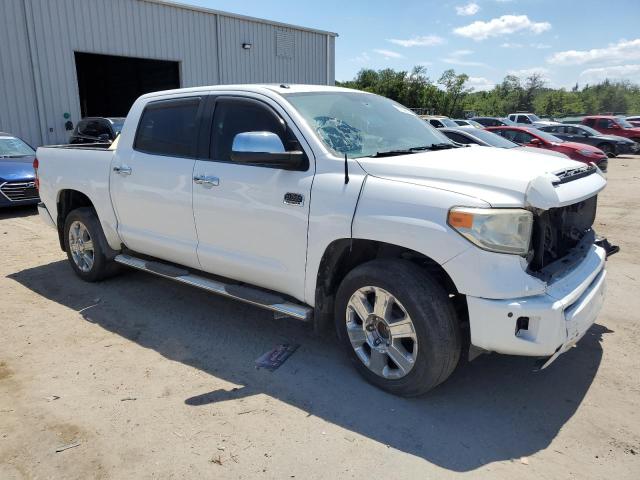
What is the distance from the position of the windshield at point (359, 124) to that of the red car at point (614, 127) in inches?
984

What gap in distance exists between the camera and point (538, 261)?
3006mm

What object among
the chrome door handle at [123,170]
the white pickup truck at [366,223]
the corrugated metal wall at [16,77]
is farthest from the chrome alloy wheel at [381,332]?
the corrugated metal wall at [16,77]

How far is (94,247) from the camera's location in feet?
17.5

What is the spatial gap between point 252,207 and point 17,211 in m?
8.40

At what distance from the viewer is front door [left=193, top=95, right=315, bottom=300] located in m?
3.56

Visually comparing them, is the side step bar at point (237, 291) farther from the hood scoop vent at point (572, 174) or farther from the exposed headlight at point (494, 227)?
the hood scoop vent at point (572, 174)

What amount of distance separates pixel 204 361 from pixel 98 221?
2.29 meters

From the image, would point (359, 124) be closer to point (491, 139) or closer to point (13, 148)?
point (491, 139)

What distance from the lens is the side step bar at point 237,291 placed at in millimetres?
3627

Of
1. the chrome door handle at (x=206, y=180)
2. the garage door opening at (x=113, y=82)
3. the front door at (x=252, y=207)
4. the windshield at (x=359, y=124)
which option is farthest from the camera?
the garage door opening at (x=113, y=82)

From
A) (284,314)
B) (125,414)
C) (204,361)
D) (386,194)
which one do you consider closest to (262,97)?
(386,194)

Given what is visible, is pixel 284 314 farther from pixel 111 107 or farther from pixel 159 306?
pixel 111 107

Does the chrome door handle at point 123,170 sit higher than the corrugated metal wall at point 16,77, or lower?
lower

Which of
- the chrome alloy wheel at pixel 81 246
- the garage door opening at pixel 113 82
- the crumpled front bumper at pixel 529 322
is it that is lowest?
the chrome alloy wheel at pixel 81 246
